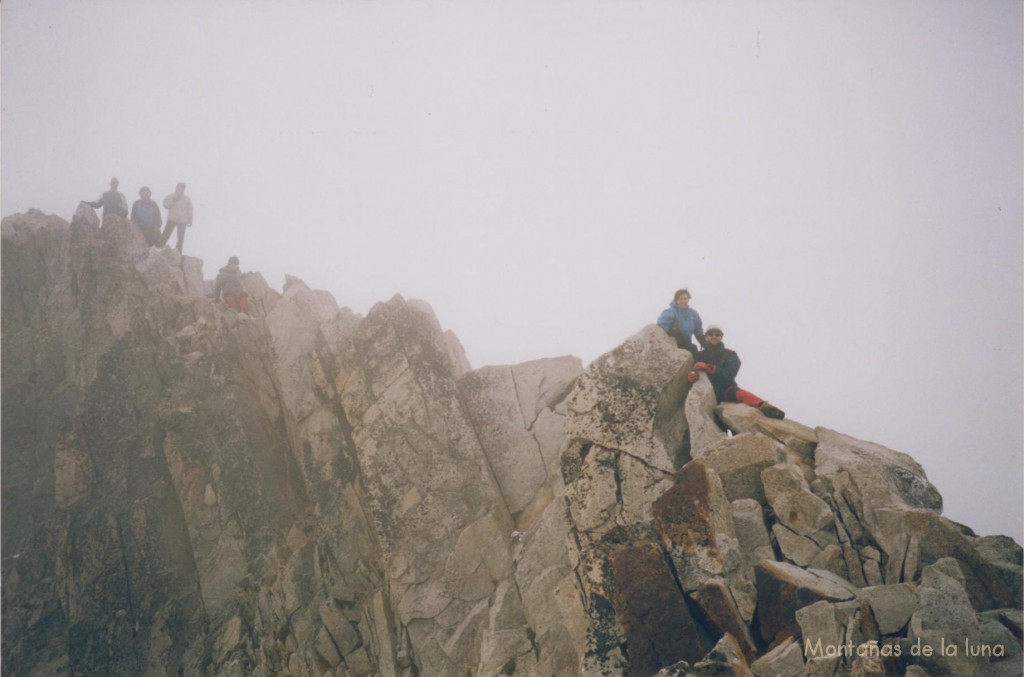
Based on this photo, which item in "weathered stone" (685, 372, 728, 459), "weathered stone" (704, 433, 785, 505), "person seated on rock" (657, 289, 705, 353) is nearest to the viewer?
"weathered stone" (704, 433, 785, 505)

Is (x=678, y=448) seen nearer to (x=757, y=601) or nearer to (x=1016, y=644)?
(x=757, y=601)

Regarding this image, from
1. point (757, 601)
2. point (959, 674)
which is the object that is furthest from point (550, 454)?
point (959, 674)

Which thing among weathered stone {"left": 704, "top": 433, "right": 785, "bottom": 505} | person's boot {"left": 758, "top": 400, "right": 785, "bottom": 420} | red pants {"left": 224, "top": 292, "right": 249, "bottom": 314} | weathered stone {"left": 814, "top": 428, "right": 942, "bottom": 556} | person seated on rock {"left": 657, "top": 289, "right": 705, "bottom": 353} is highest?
red pants {"left": 224, "top": 292, "right": 249, "bottom": 314}

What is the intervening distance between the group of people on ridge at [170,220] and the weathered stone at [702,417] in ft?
70.7

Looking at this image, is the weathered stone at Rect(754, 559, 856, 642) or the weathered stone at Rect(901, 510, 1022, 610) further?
the weathered stone at Rect(901, 510, 1022, 610)

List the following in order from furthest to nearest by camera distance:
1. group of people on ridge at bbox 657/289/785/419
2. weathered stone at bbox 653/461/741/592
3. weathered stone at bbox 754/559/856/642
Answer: group of people on ridge at bbox 657/289/785/419 < weathered stone at bbox 653/461/741/592 < weathered stone at bbox 754/559/856/642

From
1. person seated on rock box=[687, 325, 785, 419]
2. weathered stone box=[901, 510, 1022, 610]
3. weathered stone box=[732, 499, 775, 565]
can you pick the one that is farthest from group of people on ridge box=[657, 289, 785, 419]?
weathered stone box=[901, 510, 1022, 610]

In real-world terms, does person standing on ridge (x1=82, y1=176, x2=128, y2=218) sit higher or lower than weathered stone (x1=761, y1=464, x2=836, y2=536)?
higher

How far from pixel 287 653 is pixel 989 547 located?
20.6 metres

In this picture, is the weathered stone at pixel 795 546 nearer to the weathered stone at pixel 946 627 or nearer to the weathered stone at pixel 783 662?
the weathered stone at pixel 946 627

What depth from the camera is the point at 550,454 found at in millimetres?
20766

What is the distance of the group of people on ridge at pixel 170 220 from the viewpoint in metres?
28.7

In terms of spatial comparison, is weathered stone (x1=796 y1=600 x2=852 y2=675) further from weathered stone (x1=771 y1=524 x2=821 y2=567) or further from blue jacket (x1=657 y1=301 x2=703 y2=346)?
blue jacket (x1=657 y1=301 x2=703 y2=346)

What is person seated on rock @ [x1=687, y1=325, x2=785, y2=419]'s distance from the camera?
56.3ft
